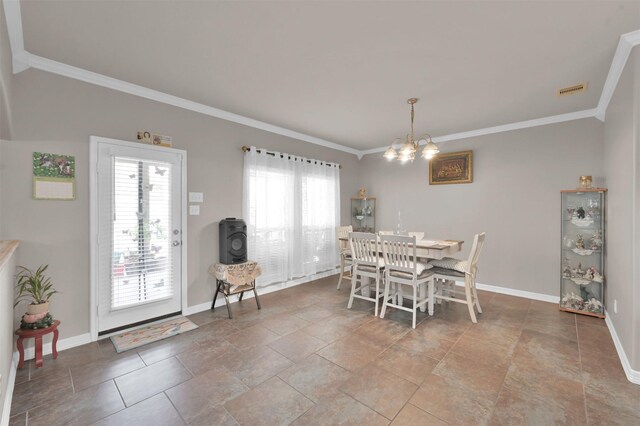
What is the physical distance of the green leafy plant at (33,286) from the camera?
2.33 metres

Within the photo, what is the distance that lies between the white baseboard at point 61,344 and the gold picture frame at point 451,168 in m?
5.15

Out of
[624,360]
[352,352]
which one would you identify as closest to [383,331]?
[352,352]

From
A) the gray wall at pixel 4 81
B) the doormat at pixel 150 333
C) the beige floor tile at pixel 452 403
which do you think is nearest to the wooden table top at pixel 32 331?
the doormat at pixel 150 333

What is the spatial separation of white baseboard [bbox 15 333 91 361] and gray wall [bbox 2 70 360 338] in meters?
0.06

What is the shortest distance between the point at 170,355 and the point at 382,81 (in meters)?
3.28

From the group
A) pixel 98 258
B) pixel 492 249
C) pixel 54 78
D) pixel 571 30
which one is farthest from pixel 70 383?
pixel 492 249

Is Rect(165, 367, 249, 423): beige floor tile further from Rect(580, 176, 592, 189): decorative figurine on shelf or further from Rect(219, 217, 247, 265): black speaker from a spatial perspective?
Rect(580, 176, 592, 189): decorative figurine on shelf

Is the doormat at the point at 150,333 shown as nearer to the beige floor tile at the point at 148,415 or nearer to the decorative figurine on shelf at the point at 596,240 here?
the beige floor tile at the point at 148,415

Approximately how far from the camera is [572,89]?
2.96 m

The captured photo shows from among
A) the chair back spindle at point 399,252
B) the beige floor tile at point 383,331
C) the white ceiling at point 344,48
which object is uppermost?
the white ceiling at point 344,48

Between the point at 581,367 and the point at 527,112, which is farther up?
the point at 527,112

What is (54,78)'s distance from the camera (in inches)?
99.7

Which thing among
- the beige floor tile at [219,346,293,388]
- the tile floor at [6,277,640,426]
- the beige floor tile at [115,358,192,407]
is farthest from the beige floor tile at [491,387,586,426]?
the beige floor tile at [115,358,192,407]

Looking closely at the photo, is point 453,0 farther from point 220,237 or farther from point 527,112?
point 220,237
